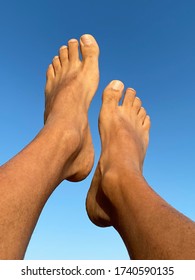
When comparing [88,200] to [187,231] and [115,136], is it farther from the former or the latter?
[187,231]

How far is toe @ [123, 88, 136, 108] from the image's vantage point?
2509 mm

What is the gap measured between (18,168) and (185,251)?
51 centimetres

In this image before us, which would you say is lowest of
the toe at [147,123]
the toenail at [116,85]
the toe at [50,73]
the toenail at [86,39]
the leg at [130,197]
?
the leg at [130,197]

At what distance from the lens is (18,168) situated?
1047 millimetres

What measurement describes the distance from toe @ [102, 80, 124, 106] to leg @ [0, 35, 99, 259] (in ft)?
0.47

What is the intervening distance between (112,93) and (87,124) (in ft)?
1.74

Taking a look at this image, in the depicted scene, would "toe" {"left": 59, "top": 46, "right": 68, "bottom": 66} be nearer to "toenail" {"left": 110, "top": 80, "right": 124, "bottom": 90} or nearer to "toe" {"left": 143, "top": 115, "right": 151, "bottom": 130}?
"toenail" {"left": 110, "top": 80, "right": 124, "bottom": 90}

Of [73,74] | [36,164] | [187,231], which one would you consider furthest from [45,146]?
[73,74]

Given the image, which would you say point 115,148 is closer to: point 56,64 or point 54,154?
point 54,154

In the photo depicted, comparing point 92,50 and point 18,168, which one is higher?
point 92,50

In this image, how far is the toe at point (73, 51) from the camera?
233cm

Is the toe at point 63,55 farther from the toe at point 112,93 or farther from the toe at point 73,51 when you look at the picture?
the toe at point 112,93

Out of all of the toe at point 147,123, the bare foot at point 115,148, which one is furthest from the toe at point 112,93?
the toe at point 147,123

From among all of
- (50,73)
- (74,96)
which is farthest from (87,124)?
(50,73)
